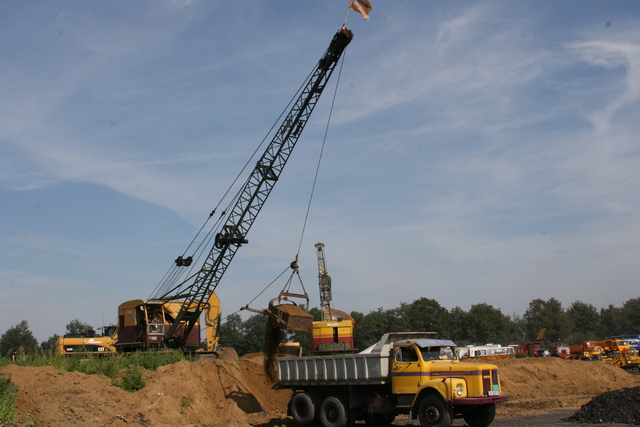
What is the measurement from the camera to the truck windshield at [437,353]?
15.1 meters

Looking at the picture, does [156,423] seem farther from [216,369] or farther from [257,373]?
[257,373]

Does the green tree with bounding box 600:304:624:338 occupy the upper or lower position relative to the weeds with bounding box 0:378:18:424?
lower

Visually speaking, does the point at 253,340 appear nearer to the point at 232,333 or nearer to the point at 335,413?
the point at 232,333

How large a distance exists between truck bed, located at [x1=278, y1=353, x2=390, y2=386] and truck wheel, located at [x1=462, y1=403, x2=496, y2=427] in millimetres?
2510

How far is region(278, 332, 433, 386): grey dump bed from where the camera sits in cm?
1563

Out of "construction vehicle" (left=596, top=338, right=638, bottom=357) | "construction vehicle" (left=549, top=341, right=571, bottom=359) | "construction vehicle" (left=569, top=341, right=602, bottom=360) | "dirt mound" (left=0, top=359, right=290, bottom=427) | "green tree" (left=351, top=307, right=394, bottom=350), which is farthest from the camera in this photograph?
"green tree" (left=351, top=307, right=394, bottom=350)

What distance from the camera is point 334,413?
53.9 ft

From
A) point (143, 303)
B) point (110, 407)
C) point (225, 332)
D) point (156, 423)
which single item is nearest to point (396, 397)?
point (156, 423)

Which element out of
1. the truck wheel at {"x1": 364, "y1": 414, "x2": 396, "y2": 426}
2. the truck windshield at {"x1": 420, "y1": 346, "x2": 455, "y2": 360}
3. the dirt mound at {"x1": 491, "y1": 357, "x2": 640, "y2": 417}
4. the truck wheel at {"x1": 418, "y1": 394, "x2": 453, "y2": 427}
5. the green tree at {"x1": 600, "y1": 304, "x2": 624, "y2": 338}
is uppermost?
the truck windshield at {"x1": 420, "y1": 346, "x2": 455, "y2": 360}

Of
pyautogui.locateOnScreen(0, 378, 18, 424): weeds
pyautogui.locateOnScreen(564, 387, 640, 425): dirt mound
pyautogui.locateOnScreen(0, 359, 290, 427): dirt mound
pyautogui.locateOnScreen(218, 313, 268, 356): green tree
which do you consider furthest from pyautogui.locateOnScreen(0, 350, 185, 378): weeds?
pyautogui.locateOnScreen(218, 313, 268, 356): green tree

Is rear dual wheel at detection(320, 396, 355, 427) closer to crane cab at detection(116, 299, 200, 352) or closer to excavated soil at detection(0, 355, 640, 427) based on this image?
excavated soil at detection(0, 355, 640, 427)

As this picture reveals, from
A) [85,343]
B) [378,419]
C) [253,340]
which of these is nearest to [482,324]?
[253,340]

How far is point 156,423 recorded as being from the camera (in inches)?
642

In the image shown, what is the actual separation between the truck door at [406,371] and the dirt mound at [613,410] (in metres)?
4.92
